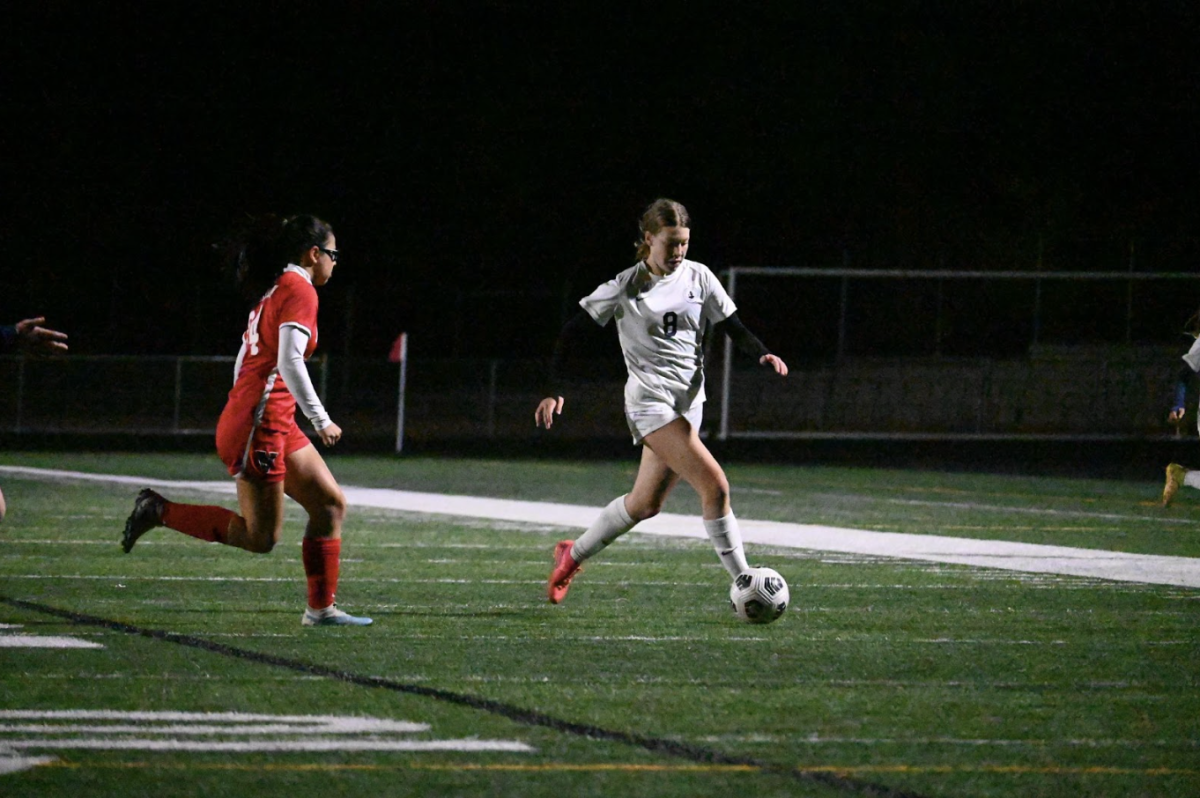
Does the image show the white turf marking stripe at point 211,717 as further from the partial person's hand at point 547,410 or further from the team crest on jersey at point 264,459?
the partial person's hand at point 547,410

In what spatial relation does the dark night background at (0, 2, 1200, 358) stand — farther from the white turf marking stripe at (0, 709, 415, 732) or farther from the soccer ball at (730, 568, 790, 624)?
the white turf marking stripe at (0, 709, 415, 732)

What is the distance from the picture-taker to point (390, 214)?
43.5 meters

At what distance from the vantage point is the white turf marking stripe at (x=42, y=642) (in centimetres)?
827

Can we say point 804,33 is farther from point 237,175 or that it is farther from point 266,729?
point 266,729

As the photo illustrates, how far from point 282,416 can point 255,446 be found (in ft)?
0.62

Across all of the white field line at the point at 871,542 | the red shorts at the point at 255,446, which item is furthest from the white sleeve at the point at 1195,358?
the red shorts at the point at 255,446

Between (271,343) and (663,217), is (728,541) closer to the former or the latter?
(663,217)

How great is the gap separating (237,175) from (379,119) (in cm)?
312

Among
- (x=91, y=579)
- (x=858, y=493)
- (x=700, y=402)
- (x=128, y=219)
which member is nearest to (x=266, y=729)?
(x=700, y=402)

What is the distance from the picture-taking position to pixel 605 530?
32.6 ft

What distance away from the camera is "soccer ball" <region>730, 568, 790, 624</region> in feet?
30.2

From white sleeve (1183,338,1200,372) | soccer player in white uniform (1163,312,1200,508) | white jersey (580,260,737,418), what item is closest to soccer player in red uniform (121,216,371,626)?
white jersey (580,260,737,418)

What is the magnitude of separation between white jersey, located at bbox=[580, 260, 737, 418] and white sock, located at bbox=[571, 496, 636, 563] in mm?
568

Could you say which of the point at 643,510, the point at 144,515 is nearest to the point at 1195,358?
the point at 643,510
